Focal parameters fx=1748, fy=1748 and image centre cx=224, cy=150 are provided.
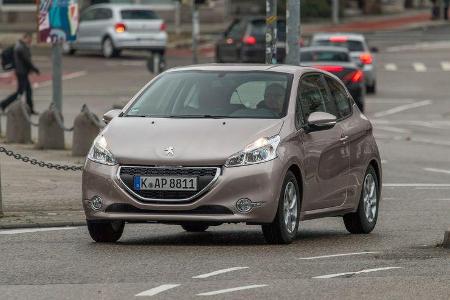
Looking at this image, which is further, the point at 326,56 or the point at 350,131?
the point at 326,56

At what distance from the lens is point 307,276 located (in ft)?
37.9

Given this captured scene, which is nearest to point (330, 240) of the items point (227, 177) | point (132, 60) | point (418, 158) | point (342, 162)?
point (342, 162)

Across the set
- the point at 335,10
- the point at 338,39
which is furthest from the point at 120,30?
the point at 335,10

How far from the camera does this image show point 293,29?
2200 centimetres

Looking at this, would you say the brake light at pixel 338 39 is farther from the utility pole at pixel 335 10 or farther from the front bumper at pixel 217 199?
the front bumper at pixel 217 199

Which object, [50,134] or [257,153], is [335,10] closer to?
[50,134]

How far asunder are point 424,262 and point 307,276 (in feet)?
4.08

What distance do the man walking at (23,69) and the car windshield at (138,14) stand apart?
19114 millimetres

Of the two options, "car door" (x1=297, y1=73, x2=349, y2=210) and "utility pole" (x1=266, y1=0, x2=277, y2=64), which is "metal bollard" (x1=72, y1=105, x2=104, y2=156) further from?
"car door" (x1=297, y1=73, x2=349, y2=210)

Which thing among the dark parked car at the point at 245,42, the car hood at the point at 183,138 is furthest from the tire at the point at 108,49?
the car hood at the point at 183,138

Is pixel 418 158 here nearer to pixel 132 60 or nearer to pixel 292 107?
pixel 292 107

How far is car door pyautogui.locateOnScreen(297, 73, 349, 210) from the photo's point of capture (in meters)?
14.2

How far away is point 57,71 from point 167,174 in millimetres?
13612

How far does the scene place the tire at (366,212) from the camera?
15383 mm
